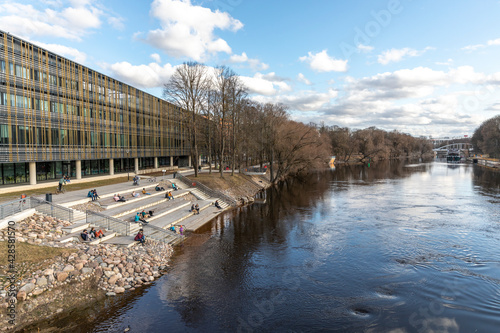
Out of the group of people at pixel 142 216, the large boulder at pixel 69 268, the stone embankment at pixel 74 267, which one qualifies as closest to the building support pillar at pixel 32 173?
the stone embankment at pixel 74 267

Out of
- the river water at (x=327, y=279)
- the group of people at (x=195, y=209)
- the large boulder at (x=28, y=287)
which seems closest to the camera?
the river water at (x=327, y=279)

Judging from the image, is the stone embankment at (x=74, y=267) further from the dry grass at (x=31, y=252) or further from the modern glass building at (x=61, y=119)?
the modern glass building at (x=61, y=119)

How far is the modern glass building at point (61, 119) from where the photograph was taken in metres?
31.5

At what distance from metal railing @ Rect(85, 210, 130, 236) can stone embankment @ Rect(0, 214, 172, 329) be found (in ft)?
6.35

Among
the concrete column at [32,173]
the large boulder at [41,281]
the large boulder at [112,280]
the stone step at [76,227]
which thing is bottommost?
the large boulder at [112,280]

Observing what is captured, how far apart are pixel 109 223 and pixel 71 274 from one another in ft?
24.6


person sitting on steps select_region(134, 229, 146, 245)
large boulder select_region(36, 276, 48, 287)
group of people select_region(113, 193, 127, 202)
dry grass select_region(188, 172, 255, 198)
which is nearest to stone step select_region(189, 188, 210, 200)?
dry grass select_region(188, 172, 255, 198)

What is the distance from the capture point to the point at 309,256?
2158 centimetres

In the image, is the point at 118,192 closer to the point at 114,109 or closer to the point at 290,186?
the point at 114,109

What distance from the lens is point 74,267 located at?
16656 millimetres

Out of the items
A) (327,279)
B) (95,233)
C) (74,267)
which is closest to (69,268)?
(74,267)

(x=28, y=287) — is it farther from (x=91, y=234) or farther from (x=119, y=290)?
(x=91, y=234)

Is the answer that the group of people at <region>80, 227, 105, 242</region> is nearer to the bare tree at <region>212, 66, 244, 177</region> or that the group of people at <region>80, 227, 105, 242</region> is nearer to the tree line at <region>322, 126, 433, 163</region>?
the bare tree at <region>212, 66, 244, 177</region>

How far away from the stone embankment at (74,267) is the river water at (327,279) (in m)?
1.35
